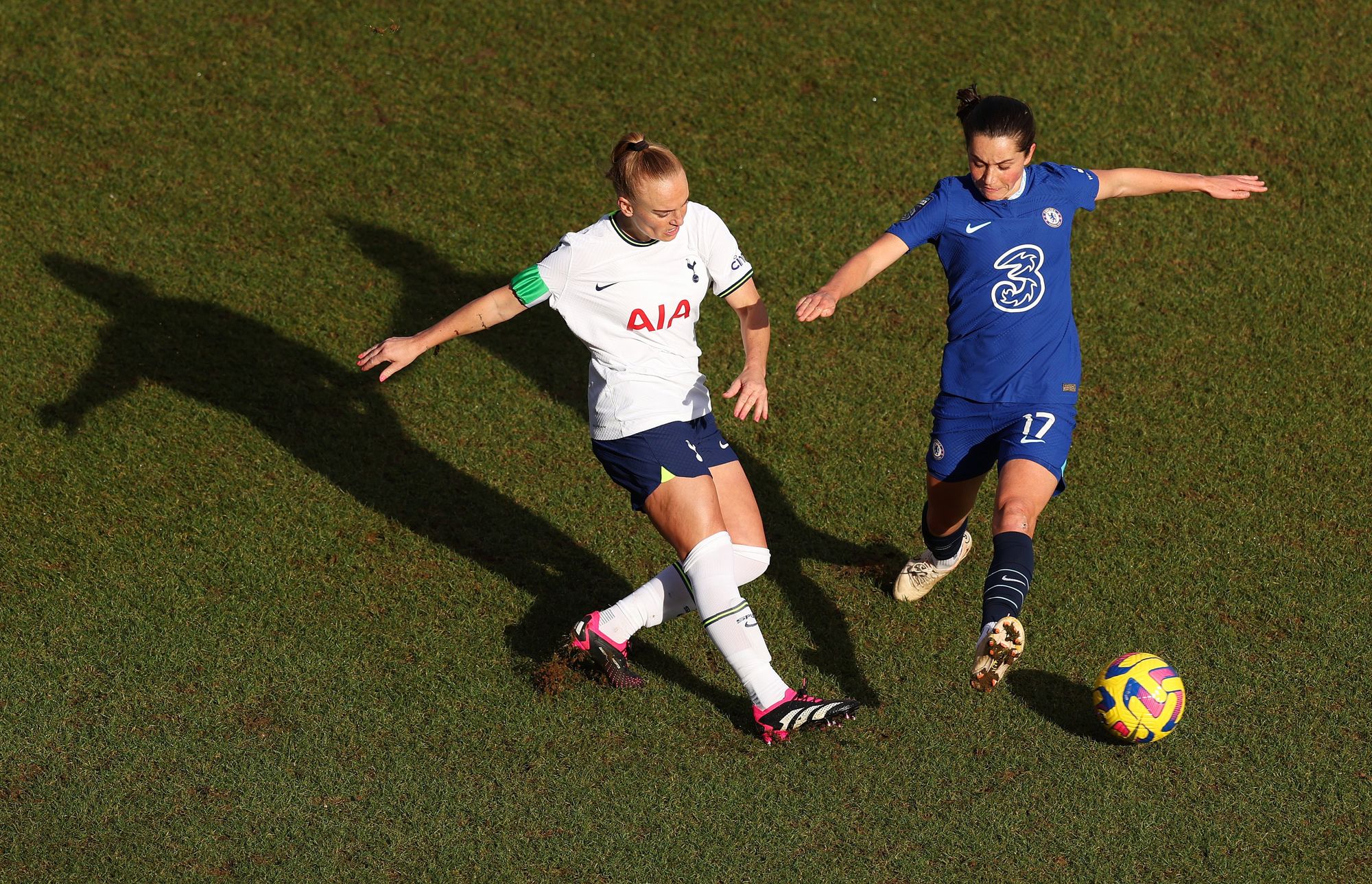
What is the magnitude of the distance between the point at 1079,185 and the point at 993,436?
129 cm

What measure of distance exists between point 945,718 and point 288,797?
3.20 meters

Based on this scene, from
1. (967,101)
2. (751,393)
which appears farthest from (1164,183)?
(751,393)

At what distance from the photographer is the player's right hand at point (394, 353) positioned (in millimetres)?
6133

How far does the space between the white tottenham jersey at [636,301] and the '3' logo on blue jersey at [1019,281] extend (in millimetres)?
1206

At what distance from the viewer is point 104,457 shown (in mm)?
8531

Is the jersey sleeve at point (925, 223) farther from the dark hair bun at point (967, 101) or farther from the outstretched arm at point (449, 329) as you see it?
the outstretched arm at point (449, 329)

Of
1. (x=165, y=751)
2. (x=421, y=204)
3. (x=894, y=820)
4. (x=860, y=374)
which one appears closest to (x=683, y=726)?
(x=894, y=820)

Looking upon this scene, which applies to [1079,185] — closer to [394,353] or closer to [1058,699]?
[1058,699]

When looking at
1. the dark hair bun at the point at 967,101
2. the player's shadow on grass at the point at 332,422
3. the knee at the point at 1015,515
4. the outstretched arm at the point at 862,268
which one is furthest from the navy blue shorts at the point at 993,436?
the player's shadow on grass at the point at 332,422

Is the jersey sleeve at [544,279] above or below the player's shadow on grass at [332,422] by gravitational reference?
above

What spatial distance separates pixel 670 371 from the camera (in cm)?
644

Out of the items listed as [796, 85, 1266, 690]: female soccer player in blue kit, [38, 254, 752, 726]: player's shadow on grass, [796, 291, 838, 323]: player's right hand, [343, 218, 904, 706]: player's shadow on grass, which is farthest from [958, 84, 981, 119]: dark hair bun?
[38, 254, 752, 726]: player's shadow on grass

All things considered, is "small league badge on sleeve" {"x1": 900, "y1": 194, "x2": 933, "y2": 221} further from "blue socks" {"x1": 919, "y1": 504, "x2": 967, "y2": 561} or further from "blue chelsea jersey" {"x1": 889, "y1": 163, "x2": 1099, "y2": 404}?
"blue socks" {"x1": 919, "y1": 504, "x2": 967, "y2": 561}

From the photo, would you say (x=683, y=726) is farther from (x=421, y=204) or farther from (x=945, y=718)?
(x=421, y=204)
